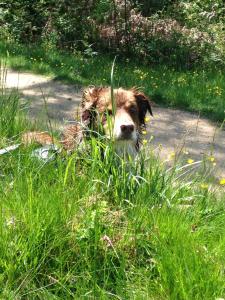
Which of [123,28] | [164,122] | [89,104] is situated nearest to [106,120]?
[89,104]

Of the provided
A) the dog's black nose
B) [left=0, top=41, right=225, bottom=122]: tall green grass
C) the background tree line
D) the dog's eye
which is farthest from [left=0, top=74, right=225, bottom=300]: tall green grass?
the background tree line

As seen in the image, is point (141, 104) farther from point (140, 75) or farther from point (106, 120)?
point (140, 75)

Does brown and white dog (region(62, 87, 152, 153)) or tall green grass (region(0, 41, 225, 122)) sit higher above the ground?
brown and white dog (region(62, 87, 152, 153))

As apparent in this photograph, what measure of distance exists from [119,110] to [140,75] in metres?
5.66

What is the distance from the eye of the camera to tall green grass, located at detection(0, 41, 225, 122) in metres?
8.70

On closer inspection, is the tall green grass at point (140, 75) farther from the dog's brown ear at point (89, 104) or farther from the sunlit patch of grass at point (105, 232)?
the sunlit patch of grass at point (105, 232)

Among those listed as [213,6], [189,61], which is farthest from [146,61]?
[213,6]

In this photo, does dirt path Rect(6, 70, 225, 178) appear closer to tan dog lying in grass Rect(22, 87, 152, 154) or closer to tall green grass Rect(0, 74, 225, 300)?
tan dog lying in grass Rect(22, 87, 152, 154)

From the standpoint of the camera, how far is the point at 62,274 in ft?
8.94

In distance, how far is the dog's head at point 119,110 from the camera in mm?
3903

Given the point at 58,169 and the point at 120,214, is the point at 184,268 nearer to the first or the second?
the point at 120,214

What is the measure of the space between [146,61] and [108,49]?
107 cm

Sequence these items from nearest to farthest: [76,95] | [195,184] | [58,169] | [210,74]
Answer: [58,169], [195,184], [76,95], [210,74]

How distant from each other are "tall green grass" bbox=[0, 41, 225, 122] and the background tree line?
46 cm
